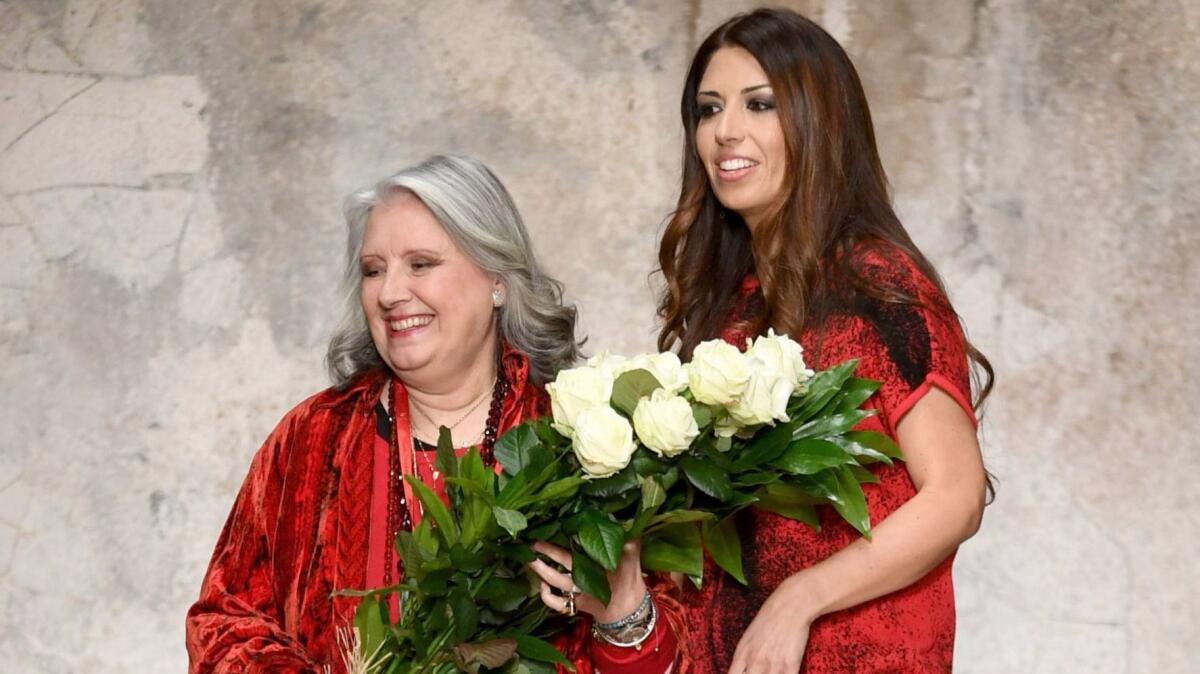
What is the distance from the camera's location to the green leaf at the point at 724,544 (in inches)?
94.8

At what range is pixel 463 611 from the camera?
2.29 metres

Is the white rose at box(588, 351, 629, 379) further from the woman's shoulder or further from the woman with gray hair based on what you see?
the woman's shoulder

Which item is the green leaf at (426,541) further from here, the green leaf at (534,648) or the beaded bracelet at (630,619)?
the beaded bracelet at (630,619)

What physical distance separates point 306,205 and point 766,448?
8.51 feet

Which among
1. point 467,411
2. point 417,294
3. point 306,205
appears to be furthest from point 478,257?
point 306,205

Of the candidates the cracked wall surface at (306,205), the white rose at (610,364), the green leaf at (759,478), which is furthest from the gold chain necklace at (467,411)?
the cracked wall surface at (306,205)

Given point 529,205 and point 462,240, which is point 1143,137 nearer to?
point 529,205

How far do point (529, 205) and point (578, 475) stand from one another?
2319 millimetres

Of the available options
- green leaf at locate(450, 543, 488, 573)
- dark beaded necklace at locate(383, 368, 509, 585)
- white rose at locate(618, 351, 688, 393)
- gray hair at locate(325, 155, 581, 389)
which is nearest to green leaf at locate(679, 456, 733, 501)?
white rose at locate(618, 351, 688, 393)

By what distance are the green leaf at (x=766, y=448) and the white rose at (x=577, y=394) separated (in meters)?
0.21

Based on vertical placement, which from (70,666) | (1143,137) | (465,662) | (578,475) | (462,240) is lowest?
(70,666)

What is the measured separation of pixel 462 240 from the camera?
2.77m

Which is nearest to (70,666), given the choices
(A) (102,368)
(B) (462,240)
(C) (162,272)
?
(A) (102,368)

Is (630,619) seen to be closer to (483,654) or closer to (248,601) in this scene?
(483,654)
